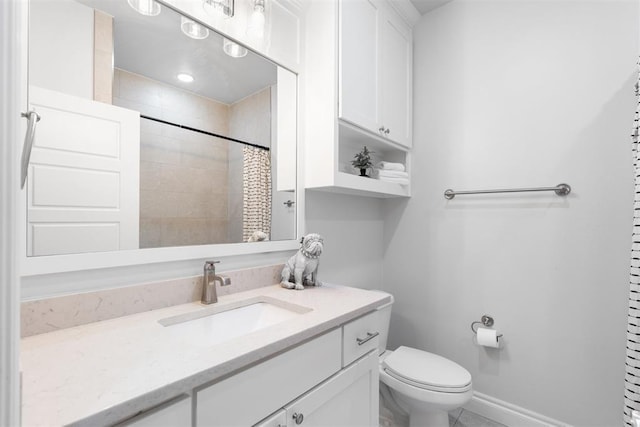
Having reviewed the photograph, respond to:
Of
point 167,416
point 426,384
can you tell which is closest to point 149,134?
point 167,416

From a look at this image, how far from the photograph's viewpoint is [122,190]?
107 centimetres

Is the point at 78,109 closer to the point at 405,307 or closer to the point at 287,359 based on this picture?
the point at 287,359

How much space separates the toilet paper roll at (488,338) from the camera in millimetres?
1739

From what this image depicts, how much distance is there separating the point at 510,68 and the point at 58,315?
2403 millimetres

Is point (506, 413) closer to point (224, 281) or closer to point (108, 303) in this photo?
point (224, 281)

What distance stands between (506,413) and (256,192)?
1.90m

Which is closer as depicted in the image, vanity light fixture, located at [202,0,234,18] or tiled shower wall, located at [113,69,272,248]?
tiled shower wall, located at [113,69,272,248]

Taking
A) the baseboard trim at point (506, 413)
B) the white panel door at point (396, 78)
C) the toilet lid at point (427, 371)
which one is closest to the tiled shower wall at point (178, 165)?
the white panel door at point (396, 78)

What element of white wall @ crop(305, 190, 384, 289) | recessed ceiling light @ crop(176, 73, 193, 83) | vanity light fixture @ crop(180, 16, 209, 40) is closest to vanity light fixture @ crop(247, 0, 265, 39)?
vanity light fixture @ crop(180, 16, 209, 40)

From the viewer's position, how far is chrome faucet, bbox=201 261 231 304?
1174 mm

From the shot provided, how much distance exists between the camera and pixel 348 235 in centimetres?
200

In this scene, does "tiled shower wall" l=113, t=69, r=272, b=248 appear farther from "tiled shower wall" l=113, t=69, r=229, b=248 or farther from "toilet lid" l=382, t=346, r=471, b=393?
"toilet lid" l=382, t=346, r=471, b=393

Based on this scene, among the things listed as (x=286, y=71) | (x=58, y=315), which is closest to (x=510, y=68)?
(x=286, y=71)

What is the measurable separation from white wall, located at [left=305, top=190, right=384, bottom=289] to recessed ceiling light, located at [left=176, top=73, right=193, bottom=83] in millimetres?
785
